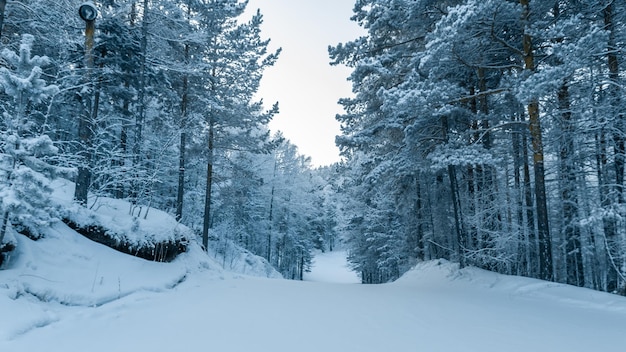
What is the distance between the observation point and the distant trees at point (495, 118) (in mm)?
7004

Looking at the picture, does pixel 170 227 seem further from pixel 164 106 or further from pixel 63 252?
pixel 164 106

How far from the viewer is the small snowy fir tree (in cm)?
408

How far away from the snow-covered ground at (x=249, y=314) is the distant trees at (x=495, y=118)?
74.9 inches

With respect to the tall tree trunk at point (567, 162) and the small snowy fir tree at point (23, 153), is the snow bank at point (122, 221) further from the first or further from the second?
the tall tree trunk at point (567, 162)

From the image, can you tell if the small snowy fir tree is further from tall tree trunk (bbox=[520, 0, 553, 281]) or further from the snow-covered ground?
tall tree trunk (bbox=[520, 0, 553, 281])

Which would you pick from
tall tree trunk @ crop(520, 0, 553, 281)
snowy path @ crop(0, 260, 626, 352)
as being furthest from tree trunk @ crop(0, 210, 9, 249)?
tall tree trunk @ crop(520, 0, 553, 281)

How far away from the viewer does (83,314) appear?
436 centimetres

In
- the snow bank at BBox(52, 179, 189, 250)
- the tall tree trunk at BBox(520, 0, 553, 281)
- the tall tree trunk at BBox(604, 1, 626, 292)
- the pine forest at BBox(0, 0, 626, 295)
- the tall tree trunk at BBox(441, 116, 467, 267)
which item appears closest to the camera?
the pine forest at BBox(0, 0, 626, 295)

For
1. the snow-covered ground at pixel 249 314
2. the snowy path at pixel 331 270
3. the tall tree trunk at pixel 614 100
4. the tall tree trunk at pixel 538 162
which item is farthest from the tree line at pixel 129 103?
the snowy path at pixel 331 270

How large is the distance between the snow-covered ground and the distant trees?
190cm

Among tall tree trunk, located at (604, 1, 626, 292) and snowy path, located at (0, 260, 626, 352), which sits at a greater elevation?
tall tree trunk, located at (604, 1, 626, 292)

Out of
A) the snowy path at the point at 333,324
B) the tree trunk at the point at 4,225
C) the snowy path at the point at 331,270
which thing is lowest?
the snowy path at the point at 331,270

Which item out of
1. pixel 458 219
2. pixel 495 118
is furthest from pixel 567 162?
pixel 458 219

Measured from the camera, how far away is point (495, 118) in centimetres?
1011
